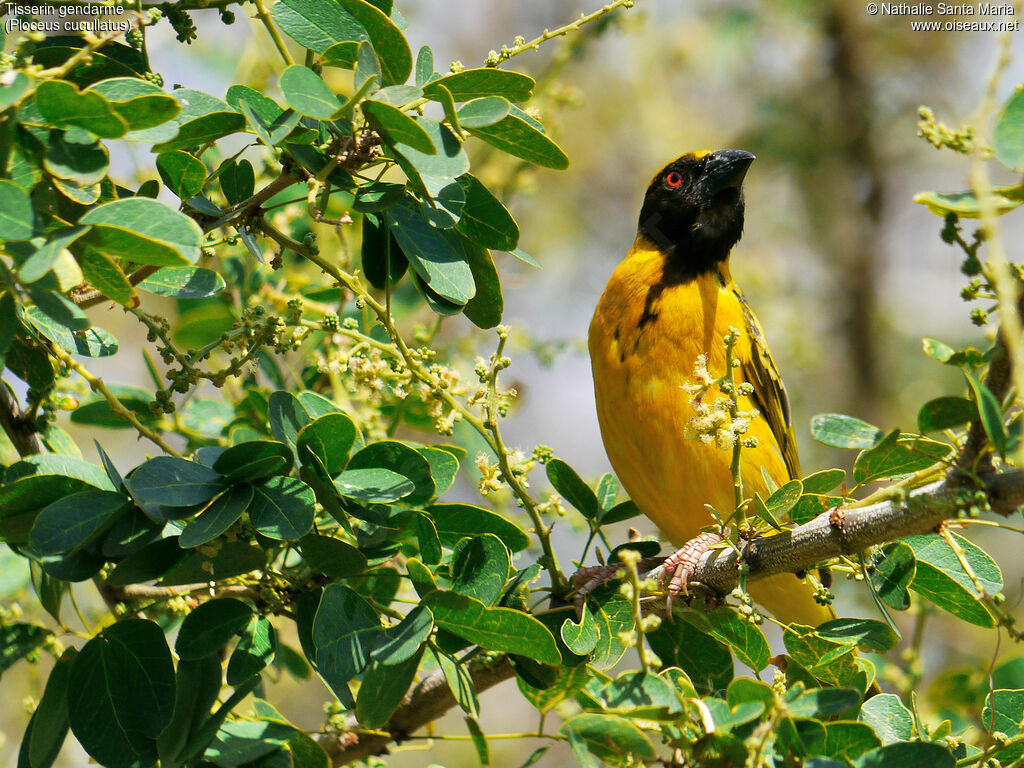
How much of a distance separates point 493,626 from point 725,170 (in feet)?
8.68

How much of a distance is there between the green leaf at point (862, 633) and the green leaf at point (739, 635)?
13cm

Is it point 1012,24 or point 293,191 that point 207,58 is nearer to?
point 293,191

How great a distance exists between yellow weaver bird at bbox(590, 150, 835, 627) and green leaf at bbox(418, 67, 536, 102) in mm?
1461

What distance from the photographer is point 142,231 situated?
4.89 feet

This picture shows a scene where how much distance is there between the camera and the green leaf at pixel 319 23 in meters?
1.76

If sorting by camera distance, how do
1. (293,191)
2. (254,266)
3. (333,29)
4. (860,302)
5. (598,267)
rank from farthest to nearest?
(598,267) → (860,302) → (293,191) → (254,266) → (333,29)

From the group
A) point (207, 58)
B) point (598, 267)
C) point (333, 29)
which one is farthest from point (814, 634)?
point (598, 267)

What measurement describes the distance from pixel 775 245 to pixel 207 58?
6139 millimetres

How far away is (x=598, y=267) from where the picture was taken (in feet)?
29.0

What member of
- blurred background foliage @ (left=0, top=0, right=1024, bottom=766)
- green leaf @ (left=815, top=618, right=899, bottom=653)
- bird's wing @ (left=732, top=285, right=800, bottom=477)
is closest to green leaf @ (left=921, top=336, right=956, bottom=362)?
green leaf @ (left=815, top=618, right=899, bottom=653)

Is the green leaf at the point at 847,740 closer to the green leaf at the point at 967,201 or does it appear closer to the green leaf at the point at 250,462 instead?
the green leaf at the point at 967,201

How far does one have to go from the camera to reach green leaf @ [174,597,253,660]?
73.9 inches

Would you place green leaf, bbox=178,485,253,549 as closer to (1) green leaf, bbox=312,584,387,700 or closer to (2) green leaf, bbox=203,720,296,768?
(1) green leaf, bbox=312,584,387,700

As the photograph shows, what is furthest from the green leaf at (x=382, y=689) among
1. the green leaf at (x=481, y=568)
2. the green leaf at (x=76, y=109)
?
the green leaf at (x=76, y=109)
